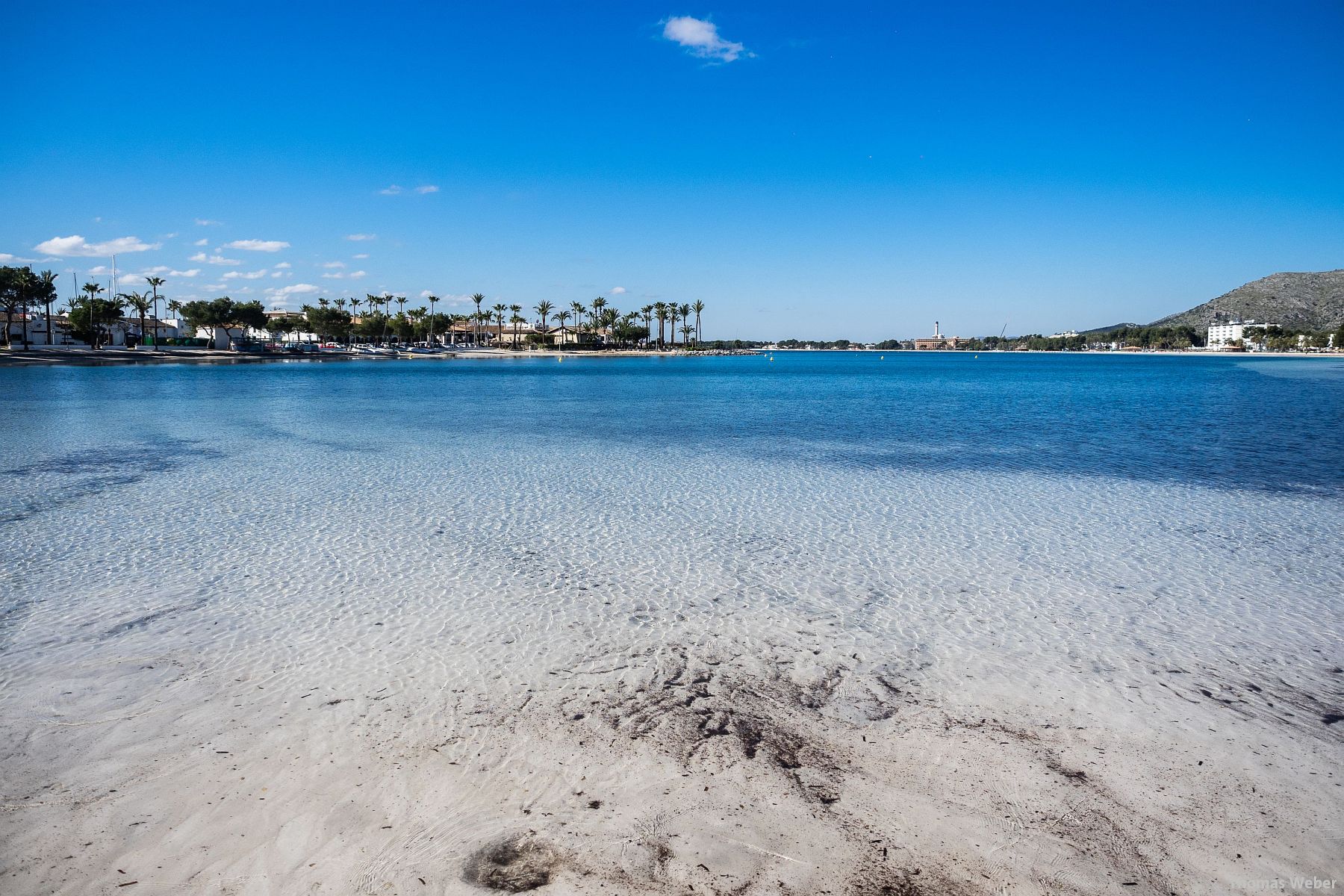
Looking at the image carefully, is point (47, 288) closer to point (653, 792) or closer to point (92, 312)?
point (92, 312)

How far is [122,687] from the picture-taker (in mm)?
5141

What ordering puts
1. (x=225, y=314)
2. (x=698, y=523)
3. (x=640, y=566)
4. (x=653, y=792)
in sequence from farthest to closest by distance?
1. (x=225, y=314)
2. (x=698, y=523)
3. (x=640, y=566)
4. (x=653, y=792)

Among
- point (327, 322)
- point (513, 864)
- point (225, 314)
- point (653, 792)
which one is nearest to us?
point (513, 864)

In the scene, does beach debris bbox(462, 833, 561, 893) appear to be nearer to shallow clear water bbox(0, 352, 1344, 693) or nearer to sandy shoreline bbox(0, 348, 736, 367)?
shallow clear water bbox(0, 352, 1344, 693)

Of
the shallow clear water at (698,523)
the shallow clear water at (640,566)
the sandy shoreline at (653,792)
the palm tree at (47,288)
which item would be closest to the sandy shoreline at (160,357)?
the palm tree at (47,288)

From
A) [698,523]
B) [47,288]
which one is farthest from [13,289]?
[698,523]

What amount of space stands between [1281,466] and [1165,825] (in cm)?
1533

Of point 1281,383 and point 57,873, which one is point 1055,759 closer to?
point 57,873

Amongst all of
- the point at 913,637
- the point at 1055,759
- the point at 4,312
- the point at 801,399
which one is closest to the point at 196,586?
Result: the point at 913,637

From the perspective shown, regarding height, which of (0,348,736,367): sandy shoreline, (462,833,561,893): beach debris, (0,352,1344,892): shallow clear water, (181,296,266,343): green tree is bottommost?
(462,833,561,893): beach debris

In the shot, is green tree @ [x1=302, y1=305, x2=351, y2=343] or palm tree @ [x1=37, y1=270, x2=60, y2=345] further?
green tree @ [x1=302, y1=305, x2=351, y2=343]

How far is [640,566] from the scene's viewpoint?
→ 8.24 m

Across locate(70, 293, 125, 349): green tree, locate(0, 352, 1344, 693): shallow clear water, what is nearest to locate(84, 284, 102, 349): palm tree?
locate(70, 293, 125, 349): green tree

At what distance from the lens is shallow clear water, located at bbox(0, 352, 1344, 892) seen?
18.0 feet
